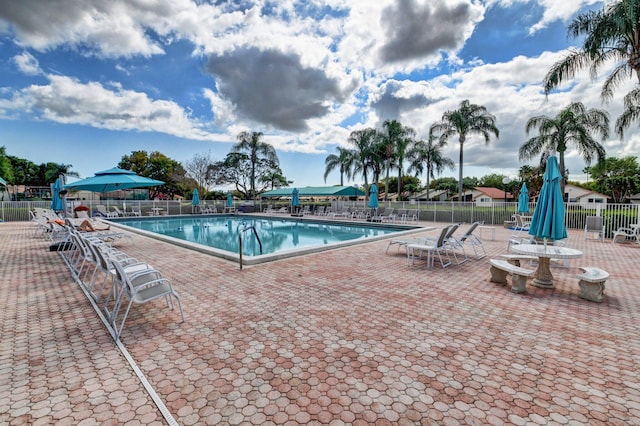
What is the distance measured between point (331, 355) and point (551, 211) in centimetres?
460

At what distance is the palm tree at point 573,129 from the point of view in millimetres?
17188

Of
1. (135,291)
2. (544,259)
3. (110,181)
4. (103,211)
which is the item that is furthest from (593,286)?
(103,211)

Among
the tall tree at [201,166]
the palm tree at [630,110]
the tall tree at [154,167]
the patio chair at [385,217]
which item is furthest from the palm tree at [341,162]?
the tall tree at [154,167]

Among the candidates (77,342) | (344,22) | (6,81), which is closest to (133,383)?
(77,342)

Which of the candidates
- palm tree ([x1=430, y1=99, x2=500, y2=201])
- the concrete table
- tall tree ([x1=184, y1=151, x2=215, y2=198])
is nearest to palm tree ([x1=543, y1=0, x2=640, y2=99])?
the concrete table

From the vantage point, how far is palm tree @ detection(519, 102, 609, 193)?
17188 mm

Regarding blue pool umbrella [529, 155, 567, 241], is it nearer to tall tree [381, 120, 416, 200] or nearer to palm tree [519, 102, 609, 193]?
palm tree [519, 102, 609, 193]

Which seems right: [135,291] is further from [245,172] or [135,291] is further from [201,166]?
[201,166]

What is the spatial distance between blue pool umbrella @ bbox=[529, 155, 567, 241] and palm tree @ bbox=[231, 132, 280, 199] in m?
32.1

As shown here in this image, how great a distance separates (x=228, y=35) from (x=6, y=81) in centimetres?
1147

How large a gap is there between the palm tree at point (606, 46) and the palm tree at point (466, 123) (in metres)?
11.8

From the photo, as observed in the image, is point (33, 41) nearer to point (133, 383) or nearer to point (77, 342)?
point (77, 342)

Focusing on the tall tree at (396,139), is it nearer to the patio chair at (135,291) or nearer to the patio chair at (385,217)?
the patio chair at (385,217)

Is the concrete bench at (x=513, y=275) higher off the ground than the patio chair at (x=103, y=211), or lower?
lower
